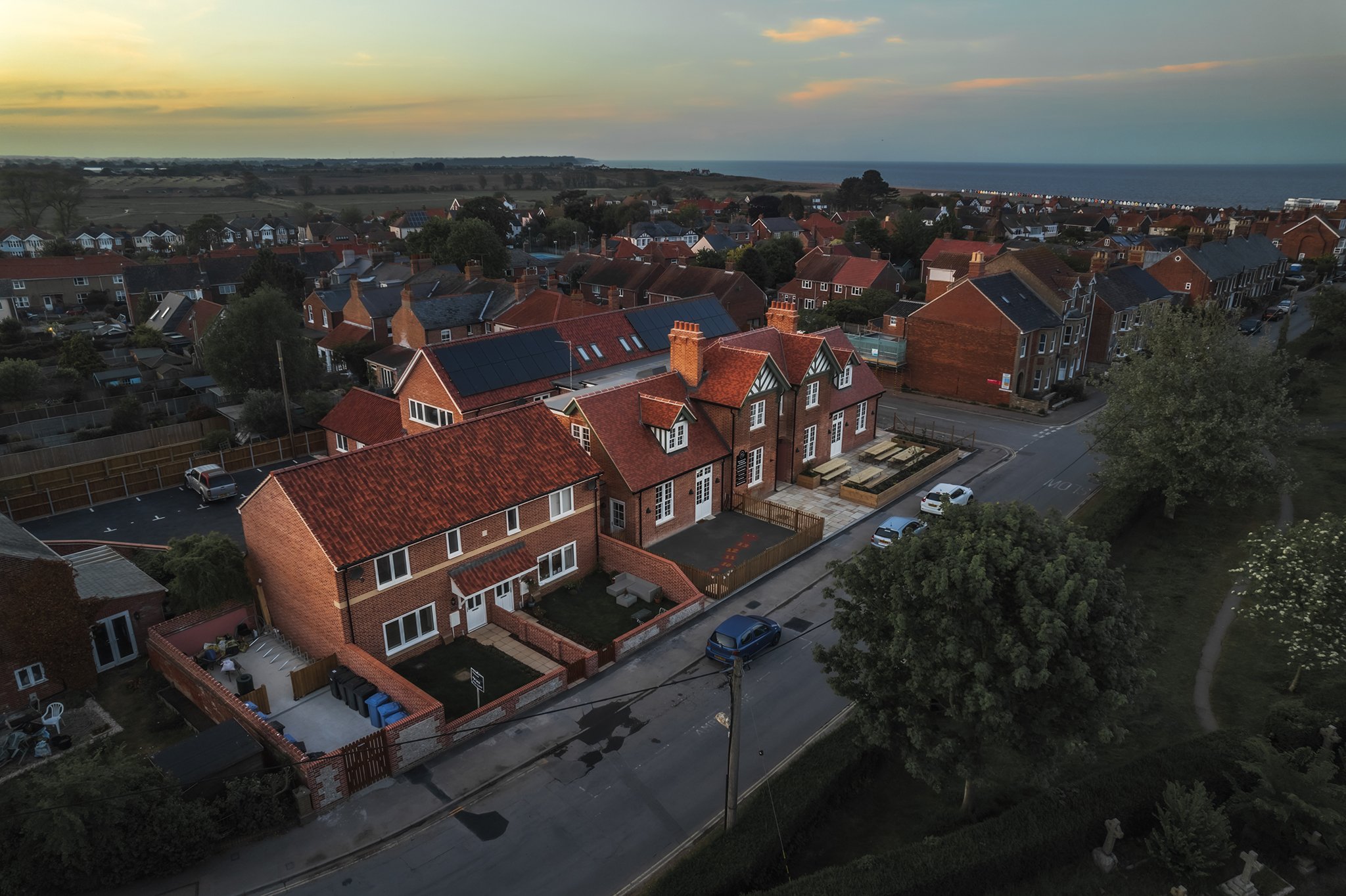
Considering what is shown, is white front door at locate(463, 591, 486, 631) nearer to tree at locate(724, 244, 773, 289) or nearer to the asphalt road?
the asphalt road

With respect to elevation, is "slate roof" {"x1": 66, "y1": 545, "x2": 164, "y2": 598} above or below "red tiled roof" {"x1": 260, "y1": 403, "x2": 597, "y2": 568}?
below

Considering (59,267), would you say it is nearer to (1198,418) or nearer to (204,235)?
(204,235)

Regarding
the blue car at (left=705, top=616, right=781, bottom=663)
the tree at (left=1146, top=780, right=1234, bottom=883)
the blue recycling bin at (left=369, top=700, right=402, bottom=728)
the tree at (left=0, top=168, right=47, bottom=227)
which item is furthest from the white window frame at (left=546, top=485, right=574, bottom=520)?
the tree at (left=0, top=168, right=47, bottom=227)

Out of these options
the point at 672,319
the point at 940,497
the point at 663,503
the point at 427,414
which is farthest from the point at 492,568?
the point at 672,319

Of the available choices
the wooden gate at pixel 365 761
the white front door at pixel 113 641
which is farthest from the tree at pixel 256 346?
the wooden gate at pixel 365 761

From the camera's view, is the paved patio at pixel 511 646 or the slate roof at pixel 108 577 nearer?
the paved patio at pixel 511 646

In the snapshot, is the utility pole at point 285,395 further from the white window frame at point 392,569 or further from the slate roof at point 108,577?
the white window frame at point 392,569
